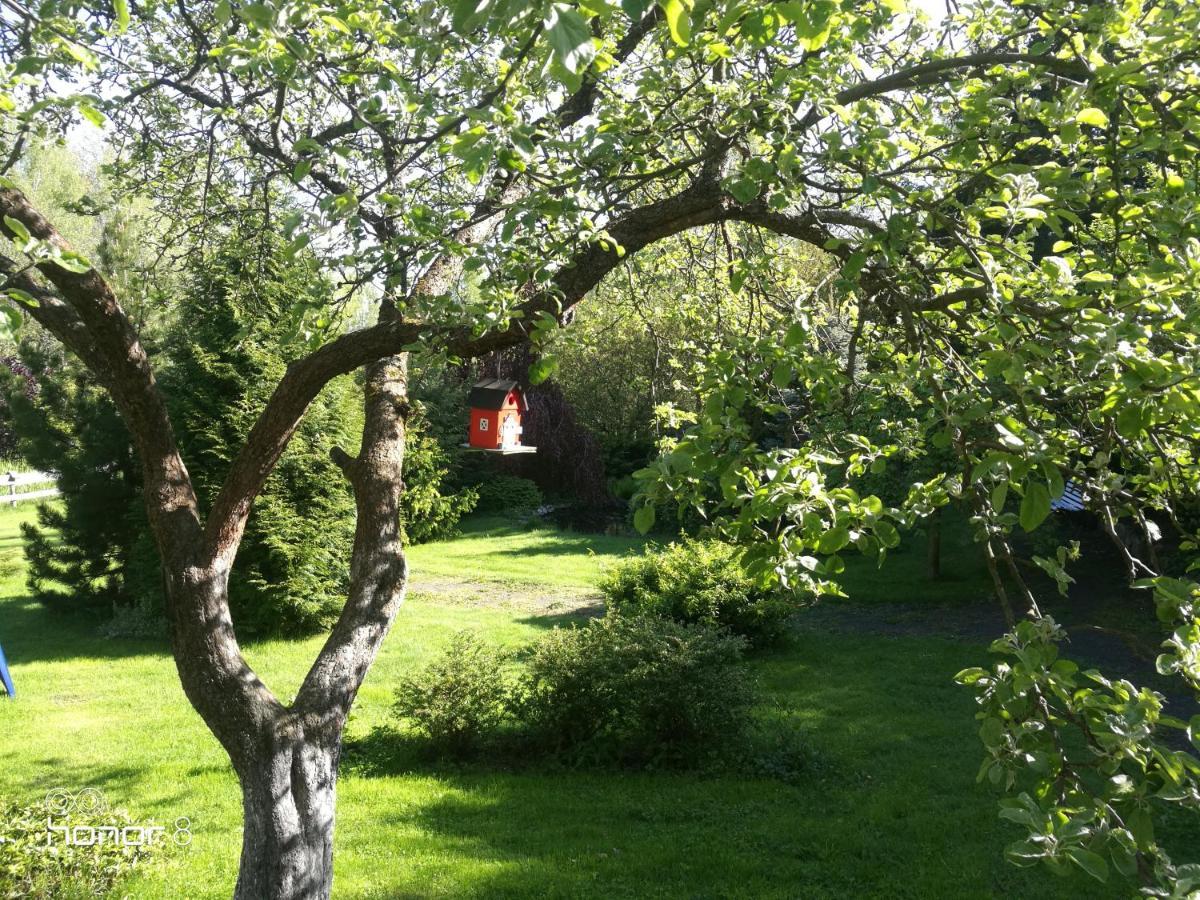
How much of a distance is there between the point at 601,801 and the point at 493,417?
2834 millimetres

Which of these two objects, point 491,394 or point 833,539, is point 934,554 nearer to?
point 491,394

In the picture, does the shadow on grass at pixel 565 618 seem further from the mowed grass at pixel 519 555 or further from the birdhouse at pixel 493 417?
the birdhouse at pixel 493 417

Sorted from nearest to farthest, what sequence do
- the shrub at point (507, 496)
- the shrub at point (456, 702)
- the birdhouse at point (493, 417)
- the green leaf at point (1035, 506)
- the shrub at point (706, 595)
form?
the green leaf at point (1035, 506)
the birdhouse at point (493, 417)
the shrub at point (456, 702)
the shrub at point (706, 595)
the shrub at point (507, 496)

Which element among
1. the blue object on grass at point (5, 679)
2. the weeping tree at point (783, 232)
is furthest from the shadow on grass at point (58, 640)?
the weeping tree at point (783, 232)

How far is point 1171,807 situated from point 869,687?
3.00 m

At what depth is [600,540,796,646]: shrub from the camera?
9.87 metres

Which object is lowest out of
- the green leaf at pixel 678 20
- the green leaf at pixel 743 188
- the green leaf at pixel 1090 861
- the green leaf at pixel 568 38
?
the green leaf at pixel 1090 861

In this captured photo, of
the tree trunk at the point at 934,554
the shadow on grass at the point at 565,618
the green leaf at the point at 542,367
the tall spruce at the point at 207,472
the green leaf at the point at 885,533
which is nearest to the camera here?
the green leaf at the point at 885,533

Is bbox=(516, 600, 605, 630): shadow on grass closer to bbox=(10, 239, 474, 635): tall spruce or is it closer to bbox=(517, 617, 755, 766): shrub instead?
bbox=(10, 239, 474, 635): tall spruce

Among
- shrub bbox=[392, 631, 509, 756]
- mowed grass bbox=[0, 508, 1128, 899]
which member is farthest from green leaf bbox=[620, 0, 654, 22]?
shrub bbox=[392, 631, 509, 756]

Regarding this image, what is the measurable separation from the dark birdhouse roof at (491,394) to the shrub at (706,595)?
3.25 m

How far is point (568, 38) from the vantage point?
1.11m

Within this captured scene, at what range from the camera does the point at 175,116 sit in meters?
6.09

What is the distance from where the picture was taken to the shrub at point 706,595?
987 centimetres
